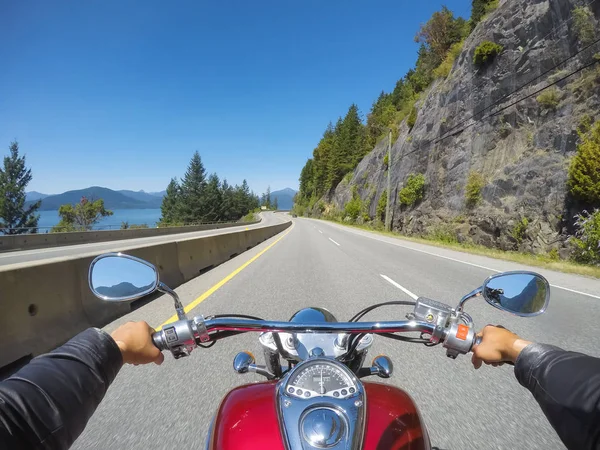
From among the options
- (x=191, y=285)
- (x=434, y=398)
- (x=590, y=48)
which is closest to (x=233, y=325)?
(x=434, y=398)

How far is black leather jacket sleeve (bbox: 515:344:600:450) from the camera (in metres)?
1.16

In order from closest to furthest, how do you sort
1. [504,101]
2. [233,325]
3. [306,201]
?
[233,325] → [504,101] → [306,201]

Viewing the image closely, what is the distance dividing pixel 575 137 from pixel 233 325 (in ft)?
70.7

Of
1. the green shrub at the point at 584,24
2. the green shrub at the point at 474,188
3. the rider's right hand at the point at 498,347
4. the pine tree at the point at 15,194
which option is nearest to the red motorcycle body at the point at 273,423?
the rider's right hand at the point at 498,347

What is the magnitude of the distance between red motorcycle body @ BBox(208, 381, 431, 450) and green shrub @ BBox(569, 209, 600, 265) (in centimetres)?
1522

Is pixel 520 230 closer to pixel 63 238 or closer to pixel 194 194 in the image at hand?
pixel 63 238

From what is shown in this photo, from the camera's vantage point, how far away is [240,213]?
13012cm

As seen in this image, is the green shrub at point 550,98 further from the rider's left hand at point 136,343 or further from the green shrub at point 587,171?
the rider's left hand at point 136,343

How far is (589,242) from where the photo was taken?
1326 centimetres

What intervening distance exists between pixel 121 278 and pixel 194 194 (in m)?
81.9

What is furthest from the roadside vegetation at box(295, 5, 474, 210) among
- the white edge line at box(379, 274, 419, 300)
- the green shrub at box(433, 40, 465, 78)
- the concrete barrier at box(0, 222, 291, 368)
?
the concrete barrier at box(0, 222, 291, 368)

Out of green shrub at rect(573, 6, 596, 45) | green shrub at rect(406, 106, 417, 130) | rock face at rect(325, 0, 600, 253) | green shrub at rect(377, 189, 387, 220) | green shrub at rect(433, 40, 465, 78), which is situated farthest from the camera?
green shrub at rect(377, 189, 387, 220)

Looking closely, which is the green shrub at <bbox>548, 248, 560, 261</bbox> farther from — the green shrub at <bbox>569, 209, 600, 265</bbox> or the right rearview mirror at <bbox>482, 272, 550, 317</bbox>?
the right rearview mirror at <bbox>482, 272, 550, 317</bbox>

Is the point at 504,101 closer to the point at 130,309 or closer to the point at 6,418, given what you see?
the point at 130,309
